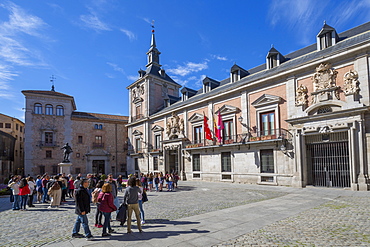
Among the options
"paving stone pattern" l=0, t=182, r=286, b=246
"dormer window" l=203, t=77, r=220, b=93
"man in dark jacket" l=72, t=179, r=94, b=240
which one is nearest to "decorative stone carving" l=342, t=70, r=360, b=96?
"paving stone pattern" l=0, t=182, r=286, b=246

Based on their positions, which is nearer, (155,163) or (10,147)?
(155,163)

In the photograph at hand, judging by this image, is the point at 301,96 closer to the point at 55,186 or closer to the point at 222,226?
the point at 222,226

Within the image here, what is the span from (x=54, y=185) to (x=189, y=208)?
656 centimetres

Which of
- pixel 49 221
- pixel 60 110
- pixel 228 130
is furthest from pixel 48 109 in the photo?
pixel 49 221

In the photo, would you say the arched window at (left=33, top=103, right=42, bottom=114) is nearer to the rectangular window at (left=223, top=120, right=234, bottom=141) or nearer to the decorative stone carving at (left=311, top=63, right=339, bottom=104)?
the rectangular window at (left=223, top=120, right=234, bottom=141)

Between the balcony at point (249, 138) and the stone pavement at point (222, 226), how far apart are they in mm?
8103

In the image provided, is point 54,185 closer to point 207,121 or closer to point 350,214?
point 350,214

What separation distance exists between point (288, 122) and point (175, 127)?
14.6 meters

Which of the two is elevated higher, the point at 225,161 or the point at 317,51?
the point at 317,51

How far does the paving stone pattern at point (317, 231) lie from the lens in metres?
5.68

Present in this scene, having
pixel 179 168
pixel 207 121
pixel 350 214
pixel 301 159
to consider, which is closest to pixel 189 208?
pixel 350 214

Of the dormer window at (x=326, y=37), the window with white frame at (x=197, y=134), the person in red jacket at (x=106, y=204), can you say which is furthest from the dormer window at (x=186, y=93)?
the person in red jacket at (x=106, y=204)

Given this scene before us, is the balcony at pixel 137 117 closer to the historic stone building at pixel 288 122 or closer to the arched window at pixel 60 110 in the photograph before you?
the historic stone building at pixel 288 122

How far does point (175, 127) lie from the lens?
95.6 feet
